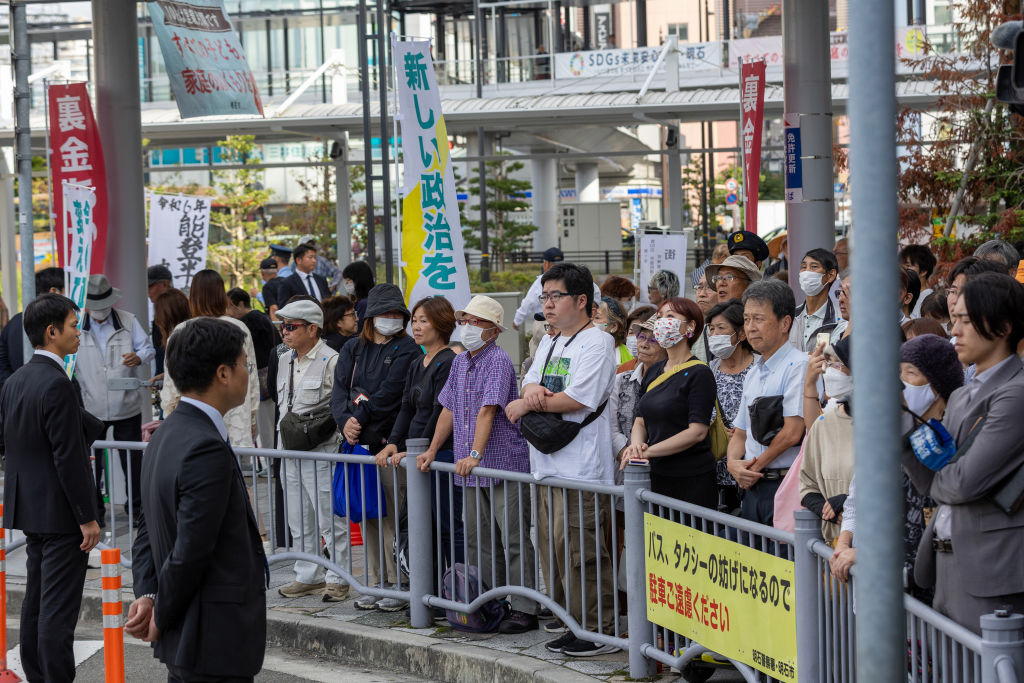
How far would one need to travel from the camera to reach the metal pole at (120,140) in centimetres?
1130

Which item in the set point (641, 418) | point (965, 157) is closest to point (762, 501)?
point (641, 418)

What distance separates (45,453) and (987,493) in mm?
4620

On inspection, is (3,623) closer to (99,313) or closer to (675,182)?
(99,313)

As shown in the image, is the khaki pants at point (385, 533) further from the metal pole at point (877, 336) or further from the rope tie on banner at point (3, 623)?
the metal pole at point (877, 336)

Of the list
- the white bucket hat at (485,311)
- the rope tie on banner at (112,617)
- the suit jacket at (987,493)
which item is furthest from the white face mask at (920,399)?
the rope tie on banner at (112,617)

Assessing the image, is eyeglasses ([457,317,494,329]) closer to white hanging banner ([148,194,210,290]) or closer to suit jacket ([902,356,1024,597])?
suit jacket ([902,356,1024,597])

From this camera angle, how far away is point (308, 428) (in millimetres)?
8281

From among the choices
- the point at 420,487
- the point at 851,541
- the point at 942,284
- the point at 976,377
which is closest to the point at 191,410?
the point at 851,541

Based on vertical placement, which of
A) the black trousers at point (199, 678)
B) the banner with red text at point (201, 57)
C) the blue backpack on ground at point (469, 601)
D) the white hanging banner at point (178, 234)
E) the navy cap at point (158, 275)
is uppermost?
the banner with red text at point (201, 57)

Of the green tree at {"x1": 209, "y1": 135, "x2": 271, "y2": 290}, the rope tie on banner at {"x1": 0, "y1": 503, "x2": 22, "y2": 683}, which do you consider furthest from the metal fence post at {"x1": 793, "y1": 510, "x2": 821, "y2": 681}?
the green tree at {"x1": 209, "y1": 135, "x2": 271, "y2": 290}

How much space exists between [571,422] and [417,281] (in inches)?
112

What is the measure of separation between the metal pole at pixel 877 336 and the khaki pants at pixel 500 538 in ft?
13.7

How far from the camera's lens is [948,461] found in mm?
4008

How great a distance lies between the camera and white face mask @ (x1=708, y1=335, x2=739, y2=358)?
6.77 metres
